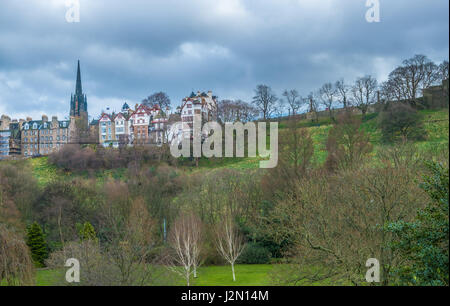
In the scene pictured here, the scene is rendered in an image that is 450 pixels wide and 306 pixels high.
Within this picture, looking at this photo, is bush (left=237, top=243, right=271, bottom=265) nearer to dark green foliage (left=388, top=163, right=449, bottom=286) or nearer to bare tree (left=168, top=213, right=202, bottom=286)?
bare tree (left=168, top=213, right=202, bottom=286)

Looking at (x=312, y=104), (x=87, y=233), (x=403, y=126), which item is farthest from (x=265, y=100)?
(x=87, y=233)

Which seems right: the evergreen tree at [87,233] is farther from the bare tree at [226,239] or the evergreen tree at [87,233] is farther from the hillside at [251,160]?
the hillside at [251,160]

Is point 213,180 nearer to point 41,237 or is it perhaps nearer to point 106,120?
point 41,237

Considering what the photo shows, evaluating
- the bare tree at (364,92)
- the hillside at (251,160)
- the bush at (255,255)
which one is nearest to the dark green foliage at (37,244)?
the bush at (255,255)

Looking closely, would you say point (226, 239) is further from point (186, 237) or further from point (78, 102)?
point (78, 102)

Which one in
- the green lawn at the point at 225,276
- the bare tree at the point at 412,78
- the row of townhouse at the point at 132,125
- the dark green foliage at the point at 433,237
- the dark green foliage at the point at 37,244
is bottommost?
the green lawn at the point at 225,276

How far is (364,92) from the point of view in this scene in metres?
70.3

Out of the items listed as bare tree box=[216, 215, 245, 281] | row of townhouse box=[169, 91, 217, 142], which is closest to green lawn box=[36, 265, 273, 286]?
bare tree box=[216, 215, 245, 281]

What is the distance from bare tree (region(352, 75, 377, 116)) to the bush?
44184 mm

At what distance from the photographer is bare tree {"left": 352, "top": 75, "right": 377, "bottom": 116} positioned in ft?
223

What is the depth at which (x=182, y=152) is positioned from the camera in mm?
59125

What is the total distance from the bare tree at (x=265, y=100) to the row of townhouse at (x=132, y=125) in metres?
16.7

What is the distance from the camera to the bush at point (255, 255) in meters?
31.0

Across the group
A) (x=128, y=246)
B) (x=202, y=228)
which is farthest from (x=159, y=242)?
(x=128, y=246)
